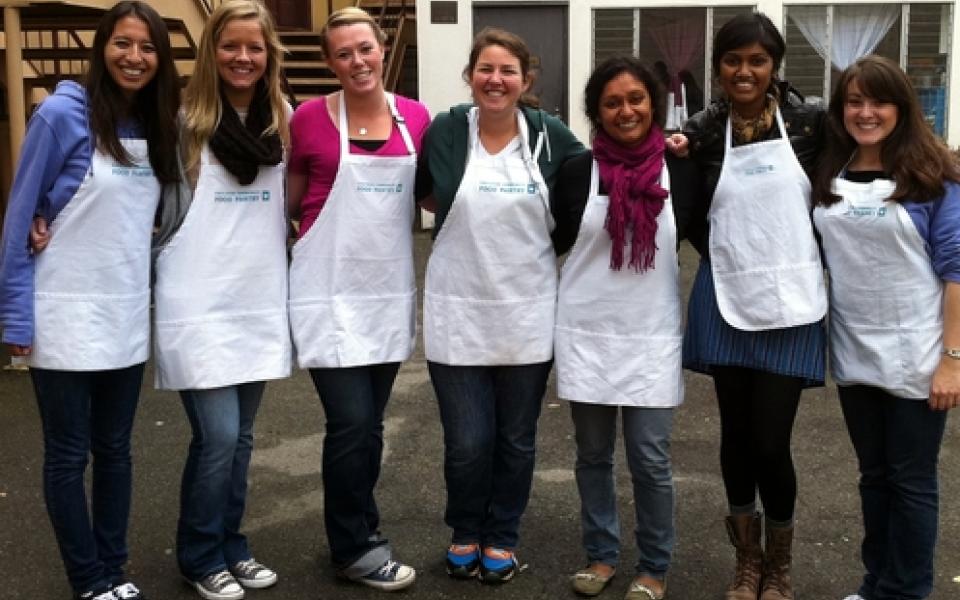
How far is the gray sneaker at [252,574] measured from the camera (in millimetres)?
3613

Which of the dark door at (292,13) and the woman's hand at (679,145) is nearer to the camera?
the woman's hand at (679,145)

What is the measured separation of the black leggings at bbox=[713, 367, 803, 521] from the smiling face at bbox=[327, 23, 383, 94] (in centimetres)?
144

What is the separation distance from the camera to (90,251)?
3.15m

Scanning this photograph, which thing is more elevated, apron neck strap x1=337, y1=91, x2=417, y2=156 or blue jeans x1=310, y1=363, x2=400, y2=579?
apron neck strap x1=337, y1=91, x2=417, y2=156

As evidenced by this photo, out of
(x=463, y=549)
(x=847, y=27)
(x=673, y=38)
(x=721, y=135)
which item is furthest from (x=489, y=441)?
(x=847, y=27)

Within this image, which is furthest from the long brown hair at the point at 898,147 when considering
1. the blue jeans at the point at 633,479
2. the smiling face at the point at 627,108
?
the blue jeans at the point at 633,479

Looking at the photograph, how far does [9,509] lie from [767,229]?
3207 millimetres

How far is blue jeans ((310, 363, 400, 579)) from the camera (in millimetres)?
3486

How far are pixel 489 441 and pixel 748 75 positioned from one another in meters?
1.44

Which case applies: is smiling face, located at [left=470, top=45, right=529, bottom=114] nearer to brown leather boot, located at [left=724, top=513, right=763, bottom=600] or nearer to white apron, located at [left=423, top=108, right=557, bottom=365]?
white apron, located at [left=423, top=108, right=557, bottom=365]

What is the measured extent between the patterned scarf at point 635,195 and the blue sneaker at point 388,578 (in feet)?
4.20

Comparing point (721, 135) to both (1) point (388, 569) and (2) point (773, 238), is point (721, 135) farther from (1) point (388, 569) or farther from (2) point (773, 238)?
(1) point (388, 569)

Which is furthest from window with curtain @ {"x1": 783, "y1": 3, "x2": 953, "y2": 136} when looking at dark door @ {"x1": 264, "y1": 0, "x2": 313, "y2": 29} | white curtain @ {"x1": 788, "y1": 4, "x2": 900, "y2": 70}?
dark door @ {"x1": 264, "y1": 0, "x2": 313, "y2": 29}

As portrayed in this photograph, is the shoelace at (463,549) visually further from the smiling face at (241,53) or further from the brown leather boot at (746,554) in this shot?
the smiling face at (241,53)
